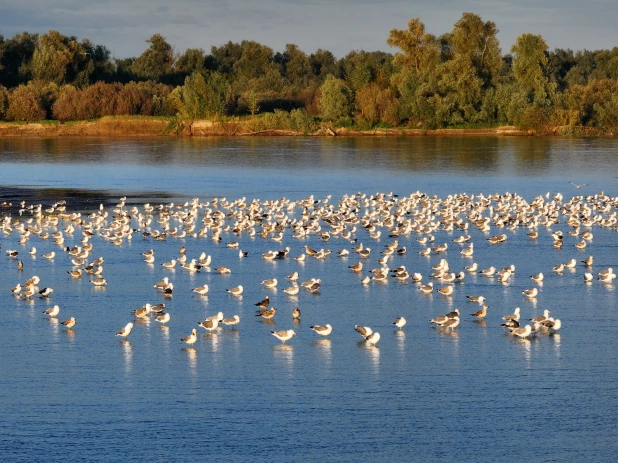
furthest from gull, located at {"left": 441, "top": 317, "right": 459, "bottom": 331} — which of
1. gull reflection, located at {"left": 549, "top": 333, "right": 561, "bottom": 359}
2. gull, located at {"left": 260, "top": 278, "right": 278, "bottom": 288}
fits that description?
gull, located at {"left": 260, "top": 278, "right": 278, "bottom": 288}

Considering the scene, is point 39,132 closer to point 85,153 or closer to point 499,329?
point 85,153

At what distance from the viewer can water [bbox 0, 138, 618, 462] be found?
15516 mm

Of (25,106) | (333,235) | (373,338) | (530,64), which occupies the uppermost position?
(530,64)

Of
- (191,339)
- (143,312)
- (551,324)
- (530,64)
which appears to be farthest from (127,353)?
(530,64)

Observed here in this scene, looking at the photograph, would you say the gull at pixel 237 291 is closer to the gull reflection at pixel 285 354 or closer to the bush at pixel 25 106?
the gull reflection at pixel 285 354

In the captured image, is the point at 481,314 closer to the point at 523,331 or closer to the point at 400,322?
the point at 523,331

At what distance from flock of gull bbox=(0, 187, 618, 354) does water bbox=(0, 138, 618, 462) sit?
292mm

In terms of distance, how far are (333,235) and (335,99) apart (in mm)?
80602

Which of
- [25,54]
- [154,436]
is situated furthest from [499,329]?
[25,54]

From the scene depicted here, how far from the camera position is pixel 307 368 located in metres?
19.0

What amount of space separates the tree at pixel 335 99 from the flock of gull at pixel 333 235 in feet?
222

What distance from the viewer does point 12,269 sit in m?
28.6

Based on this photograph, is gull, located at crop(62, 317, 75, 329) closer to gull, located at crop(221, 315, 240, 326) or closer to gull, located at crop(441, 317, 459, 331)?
gull, located at crop(221, 315, 240, 326)

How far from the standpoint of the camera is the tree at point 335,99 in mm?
114125
